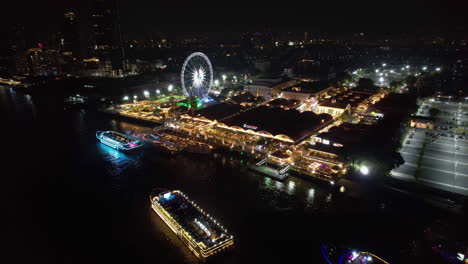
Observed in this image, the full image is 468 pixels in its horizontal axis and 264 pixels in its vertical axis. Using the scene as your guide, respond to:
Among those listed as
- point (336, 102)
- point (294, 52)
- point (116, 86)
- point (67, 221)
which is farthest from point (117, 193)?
point (294, 52)

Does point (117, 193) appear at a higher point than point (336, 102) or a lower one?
lower

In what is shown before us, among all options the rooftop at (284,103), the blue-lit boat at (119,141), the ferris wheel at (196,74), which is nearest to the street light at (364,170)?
the rooftop at (284,103)

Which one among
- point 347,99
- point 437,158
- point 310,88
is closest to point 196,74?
point 310,88

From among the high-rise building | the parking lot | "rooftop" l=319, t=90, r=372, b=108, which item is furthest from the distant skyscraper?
the parking lot

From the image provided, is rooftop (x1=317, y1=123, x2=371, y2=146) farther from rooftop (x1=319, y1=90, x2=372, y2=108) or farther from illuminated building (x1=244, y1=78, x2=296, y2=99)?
illuminated building (x1=244, y1=78, x2=296, y2=99)

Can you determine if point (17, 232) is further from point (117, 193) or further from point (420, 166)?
point (420, 166)

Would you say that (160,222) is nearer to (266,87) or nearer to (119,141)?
(119,141)

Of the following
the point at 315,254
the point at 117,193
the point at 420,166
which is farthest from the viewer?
the point at 420,166
